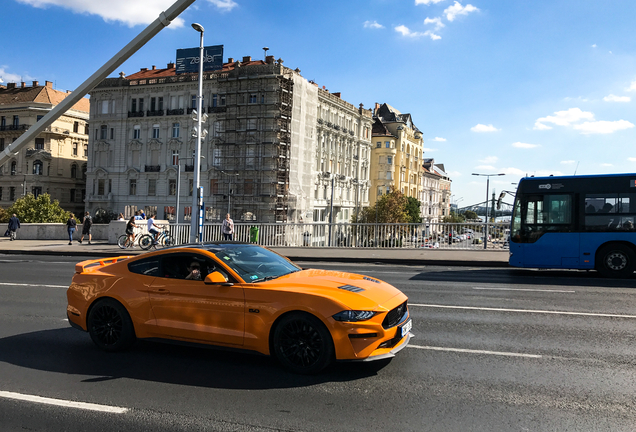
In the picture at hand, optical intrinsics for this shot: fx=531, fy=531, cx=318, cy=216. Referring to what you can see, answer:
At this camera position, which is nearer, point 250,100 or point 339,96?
point 250,100

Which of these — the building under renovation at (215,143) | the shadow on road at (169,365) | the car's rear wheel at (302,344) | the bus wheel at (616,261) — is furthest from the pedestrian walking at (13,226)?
the car's rear wheel at (302,344)

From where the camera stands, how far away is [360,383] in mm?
5613

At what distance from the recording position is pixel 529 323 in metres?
8.54

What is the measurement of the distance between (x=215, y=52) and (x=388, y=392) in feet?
A: 113

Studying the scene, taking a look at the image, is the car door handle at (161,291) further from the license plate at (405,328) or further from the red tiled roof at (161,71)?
the red tiled roof at (161,71)

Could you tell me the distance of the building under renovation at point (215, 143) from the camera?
5875 cm


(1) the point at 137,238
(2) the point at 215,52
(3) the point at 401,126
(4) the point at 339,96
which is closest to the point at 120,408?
(1) the point at 137,238

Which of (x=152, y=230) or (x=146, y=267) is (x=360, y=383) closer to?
(x=146, y=267)

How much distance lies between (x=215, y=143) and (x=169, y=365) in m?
56.4

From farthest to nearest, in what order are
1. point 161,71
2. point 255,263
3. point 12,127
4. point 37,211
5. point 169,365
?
1. point 12,127
2. point 161,71
3. point 37,211
4. point 255,263
5. point 169,365

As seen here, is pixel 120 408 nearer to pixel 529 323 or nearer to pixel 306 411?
pixel 306 411

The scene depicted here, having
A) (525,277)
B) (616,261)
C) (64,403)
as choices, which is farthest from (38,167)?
(64,403)

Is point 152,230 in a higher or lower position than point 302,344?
higher

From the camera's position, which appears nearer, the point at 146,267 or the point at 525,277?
the point at 146,267
